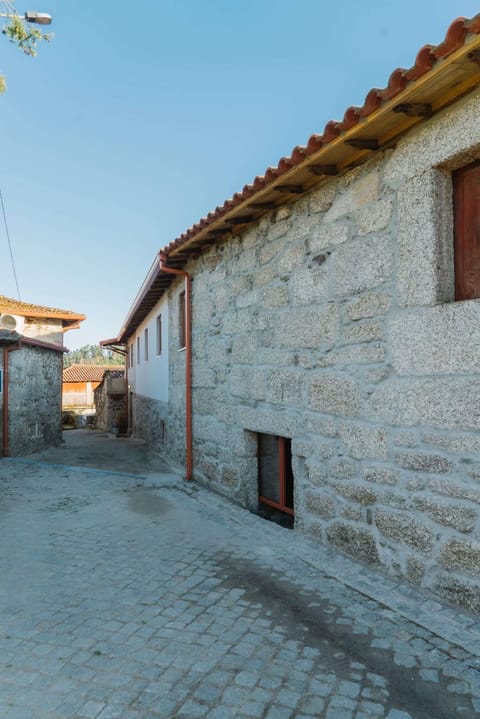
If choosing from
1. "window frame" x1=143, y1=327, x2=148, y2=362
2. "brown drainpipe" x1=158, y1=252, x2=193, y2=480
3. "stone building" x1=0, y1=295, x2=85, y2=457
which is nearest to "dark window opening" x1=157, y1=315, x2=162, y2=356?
"window frame" x1=143, y1=327, x2=148, y2=362

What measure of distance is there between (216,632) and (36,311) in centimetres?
1416

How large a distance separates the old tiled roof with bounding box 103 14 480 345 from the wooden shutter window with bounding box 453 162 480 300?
49 centimetres

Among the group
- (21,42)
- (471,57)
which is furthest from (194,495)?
(21,42)

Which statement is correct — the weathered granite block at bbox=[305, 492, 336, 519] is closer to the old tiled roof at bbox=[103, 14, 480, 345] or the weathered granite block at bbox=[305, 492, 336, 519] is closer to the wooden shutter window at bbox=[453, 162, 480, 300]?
the wooden shutter window at bbox=[453, 162, 480, 300]

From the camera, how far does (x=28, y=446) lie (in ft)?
38.1

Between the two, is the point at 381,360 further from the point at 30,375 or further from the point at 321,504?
the point at 30,375

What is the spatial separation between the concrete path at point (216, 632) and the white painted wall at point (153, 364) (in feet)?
18.4

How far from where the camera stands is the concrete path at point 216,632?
225 centimetres

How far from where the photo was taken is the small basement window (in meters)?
5.27

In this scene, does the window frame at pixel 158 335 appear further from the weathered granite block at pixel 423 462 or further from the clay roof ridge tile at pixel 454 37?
the clay roof ridge tile at pixel 454 37

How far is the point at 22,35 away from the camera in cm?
575

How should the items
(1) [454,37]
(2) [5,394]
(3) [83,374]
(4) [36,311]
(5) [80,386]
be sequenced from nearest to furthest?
(1) [454,37], (2) [5,394], (4) [36,311], (5) [80,386], (3) [83,374]

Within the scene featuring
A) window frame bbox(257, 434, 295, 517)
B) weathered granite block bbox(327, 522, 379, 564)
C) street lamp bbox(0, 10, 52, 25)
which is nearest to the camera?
weathered granite block bbox(327, 522, 379, 564)

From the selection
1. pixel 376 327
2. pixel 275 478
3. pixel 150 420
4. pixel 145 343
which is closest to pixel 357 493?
pixel 376 327
